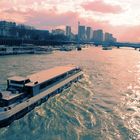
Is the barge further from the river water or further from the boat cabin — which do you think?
the river water

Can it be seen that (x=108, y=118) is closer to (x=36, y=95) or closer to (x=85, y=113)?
(x=85, y=113)

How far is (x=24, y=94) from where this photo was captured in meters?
28.2

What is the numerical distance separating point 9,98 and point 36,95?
4922 millimetres

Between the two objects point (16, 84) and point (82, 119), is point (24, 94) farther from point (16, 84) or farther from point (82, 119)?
point (82, 119)

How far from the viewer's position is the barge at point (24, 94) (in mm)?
24828

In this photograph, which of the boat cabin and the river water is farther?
the boat cabin

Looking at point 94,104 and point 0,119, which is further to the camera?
point 94,104

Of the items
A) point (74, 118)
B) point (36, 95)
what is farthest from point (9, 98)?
point (74, 118)

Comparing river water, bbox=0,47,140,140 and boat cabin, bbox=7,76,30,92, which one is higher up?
boat cabin, bbox=7,76,30,92

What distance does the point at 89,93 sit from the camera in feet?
123

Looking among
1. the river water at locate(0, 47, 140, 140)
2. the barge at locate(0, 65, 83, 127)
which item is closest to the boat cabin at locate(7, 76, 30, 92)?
the barge at locate(0, 65, 83, 127)

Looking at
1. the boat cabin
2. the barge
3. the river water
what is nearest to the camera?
the river water

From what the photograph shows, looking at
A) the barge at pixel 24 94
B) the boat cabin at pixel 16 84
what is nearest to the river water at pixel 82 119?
the barge at pixel 24 94

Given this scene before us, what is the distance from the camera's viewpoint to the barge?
24.8 metres
